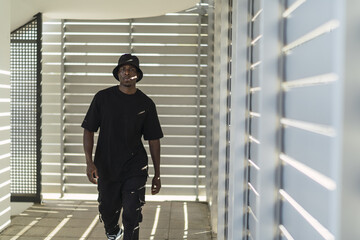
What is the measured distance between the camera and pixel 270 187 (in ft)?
7.93

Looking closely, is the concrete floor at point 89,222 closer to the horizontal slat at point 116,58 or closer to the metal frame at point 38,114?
the metal frame at point 38,114

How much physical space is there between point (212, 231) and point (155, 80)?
3.35m

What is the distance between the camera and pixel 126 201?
4.97 m

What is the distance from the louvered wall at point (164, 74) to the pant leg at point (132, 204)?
15.1 feet

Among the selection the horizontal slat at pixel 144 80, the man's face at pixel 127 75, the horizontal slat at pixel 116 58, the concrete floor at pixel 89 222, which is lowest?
the concrete floor at pixel 89 222

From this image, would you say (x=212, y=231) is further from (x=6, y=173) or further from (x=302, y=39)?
(x=302, y=39)

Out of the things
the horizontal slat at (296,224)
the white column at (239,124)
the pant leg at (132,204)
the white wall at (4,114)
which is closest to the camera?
the horizontal slat at (296,224)

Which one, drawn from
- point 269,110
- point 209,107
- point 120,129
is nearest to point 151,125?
point 120,129

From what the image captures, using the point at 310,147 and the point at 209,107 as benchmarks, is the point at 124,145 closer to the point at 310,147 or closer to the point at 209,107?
the point at 310,147

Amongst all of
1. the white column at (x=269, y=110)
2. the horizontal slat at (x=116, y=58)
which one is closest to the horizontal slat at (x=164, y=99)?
the horizontal slat at (x=116, y=58)

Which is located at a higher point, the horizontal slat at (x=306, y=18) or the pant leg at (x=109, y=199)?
the horizontal slat at (x=306, y=18)

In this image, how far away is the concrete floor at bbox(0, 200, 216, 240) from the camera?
6.92 meters

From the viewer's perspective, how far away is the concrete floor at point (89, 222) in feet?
22.7

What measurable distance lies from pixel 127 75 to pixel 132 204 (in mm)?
1112
